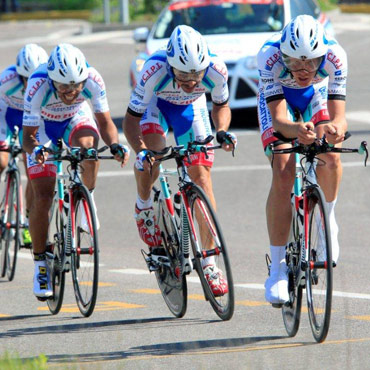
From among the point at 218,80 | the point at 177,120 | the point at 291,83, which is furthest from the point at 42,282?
the point at 291,83

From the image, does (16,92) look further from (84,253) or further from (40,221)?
(84,253)

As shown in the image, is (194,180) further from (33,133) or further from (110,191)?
(110,191)

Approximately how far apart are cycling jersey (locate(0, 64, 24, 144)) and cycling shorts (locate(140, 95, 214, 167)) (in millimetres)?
2353

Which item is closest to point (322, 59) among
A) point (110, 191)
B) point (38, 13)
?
point (110, 191)

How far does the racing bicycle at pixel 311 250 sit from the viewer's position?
21.7 feet

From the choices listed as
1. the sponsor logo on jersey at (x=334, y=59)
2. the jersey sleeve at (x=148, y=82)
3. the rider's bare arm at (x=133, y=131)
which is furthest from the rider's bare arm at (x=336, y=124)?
the rider's bare arm at (x=133, y=131)

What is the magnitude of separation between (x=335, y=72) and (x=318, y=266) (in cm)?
145

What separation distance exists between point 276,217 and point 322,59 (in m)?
1.05

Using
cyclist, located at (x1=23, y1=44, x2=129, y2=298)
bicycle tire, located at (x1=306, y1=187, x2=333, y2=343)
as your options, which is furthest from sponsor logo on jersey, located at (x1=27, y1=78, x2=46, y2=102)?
bicycle tire, located at (x1=306, y1=187, x2=333, y2=343)

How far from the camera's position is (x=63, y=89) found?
8281 mm

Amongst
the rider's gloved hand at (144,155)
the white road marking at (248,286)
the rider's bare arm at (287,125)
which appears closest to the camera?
the rider's bare arm at (287,125)

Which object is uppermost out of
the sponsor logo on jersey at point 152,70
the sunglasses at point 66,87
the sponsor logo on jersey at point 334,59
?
the sponsor logo on jersey at point 334,59

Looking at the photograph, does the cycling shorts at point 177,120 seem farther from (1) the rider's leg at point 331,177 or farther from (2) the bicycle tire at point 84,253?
(1) the rider's leg at point 331,177

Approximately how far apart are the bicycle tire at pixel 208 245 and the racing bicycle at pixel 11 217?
296cm
